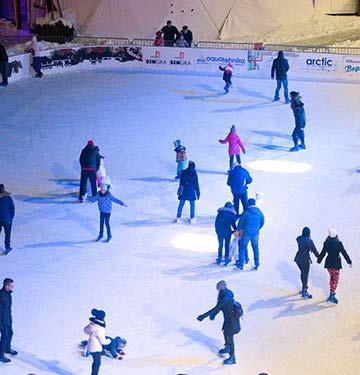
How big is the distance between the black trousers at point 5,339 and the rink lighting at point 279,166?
8.92 metres

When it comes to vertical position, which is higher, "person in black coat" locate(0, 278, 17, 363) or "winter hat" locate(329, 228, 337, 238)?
"winter hat" locate(329, 228, 337, 238)

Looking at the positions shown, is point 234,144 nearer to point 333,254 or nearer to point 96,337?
point 333,254

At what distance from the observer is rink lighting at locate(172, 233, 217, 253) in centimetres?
1681

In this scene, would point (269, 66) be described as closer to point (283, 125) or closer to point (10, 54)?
point (283, 125)

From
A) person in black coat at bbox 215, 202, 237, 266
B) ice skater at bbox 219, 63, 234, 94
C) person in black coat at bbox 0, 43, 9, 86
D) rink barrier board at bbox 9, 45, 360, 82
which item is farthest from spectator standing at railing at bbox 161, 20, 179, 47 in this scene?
person in black coat at bbox 215, 202, 237, 266

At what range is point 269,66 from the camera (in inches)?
1161

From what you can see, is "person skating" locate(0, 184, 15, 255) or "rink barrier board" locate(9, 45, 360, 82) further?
"rink barrier board" locate(9, 45, 360, 82)

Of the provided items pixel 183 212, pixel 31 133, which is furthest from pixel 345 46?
pixel 183 212

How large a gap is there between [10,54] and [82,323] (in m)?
16.3

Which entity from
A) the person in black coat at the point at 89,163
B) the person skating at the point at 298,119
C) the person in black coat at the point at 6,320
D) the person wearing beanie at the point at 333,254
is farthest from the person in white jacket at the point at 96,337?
the person skating at the point at 298,119

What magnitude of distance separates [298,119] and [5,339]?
10348 millimetres

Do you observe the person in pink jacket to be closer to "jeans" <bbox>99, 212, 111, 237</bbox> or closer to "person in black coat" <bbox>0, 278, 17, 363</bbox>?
"jeans" <bbox>99, 212, 111, 237</bbox>

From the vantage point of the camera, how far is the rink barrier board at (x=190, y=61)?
95.7 ft

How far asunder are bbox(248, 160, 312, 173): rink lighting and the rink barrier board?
836 cm
